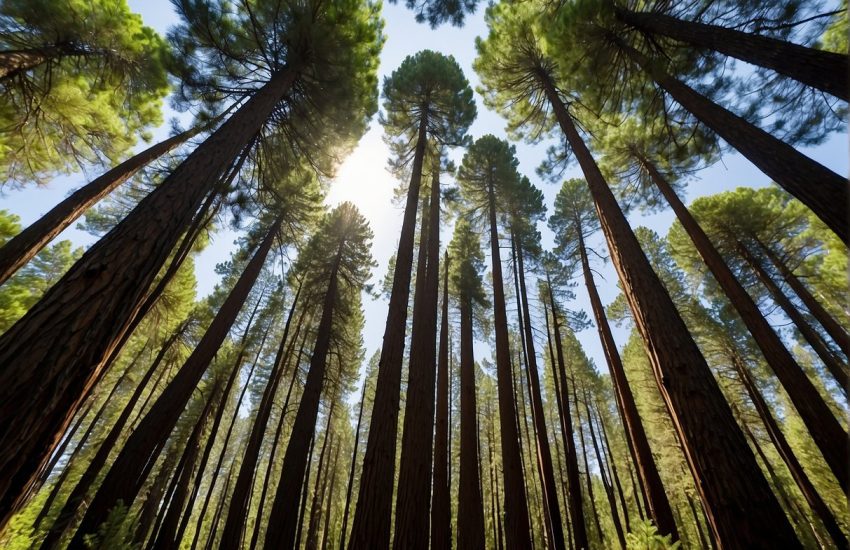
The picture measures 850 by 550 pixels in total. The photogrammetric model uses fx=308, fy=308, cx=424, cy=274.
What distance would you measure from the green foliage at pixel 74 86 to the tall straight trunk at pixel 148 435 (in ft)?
19.2

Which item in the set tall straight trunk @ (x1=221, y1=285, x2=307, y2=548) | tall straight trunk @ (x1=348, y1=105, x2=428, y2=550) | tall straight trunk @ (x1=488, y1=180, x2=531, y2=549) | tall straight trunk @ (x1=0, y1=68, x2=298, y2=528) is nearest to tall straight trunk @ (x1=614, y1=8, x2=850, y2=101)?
tall straight trunk @ (x1=348, y1=105, x2=428, y2=550)

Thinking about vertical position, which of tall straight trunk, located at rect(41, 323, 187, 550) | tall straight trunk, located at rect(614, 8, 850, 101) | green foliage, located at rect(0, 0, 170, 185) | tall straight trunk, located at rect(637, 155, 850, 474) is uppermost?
green foliage, located at rect(0, 0, 170, 185)

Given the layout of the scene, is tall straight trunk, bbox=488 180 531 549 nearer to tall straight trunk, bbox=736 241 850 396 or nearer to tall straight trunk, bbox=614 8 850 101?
tall straight trunk, bbox=736 241 850 396

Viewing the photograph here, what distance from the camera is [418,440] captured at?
15.4ft

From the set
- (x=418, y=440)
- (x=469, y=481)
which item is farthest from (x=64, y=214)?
(x=469, y=481)

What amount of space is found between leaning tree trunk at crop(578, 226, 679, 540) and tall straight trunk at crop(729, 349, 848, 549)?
6076mm

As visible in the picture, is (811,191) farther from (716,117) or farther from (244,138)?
(244,138)

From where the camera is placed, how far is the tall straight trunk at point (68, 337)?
171cm

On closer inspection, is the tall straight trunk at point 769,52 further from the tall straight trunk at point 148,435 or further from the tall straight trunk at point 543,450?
the tall straight trunk at point 148,435

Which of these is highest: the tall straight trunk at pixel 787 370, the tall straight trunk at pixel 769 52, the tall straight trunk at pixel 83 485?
the tall straight trunk at pixel 769 52

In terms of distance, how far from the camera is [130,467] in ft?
19.0

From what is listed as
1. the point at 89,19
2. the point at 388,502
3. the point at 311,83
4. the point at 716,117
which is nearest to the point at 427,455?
the point at 388,502

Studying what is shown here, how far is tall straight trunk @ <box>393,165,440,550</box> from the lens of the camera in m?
4.15

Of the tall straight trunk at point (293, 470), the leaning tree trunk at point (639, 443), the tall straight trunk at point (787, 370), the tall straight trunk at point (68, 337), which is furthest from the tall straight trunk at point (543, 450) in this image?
the tall straight trunk at point (68, 337)
